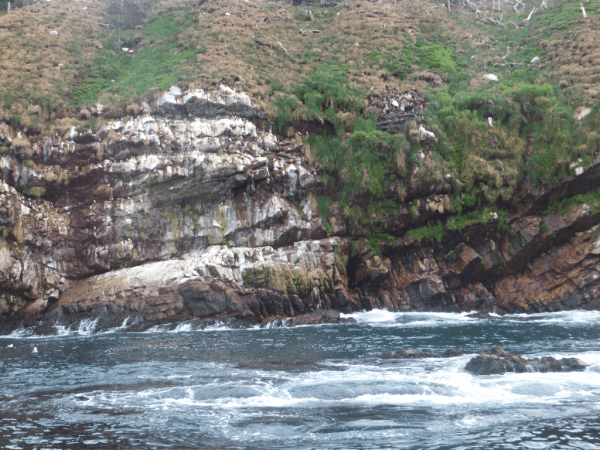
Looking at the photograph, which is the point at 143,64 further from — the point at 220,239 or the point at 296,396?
the point at 296,396

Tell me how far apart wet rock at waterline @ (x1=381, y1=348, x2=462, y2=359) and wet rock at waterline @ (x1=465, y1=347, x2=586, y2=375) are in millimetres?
3140

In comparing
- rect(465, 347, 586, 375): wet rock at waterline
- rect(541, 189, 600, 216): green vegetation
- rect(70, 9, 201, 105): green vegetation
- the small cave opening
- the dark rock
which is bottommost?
rect(465, 347, 586, 375): wet rock at waterline

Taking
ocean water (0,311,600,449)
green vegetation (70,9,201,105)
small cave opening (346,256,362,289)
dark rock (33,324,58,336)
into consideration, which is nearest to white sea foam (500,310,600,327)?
ocean water (0,311,600,449)

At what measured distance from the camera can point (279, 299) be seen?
1403 inches

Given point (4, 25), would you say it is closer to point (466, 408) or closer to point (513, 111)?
point (513, 111)

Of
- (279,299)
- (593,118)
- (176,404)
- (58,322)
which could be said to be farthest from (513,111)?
(58,322)

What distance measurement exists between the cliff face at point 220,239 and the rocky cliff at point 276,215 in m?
0.12

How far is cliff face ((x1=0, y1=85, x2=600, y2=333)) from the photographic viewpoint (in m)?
34.8

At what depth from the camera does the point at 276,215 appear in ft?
124

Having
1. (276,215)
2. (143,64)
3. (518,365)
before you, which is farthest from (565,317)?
Answer: (143,64)

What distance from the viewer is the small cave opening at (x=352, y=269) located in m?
39.1

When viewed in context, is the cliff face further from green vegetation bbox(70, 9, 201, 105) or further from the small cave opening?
green vegetation bbox(70, 9, 201, 105)

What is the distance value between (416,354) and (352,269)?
18.7 metres

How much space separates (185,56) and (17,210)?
74.3 ft
